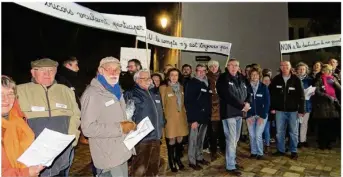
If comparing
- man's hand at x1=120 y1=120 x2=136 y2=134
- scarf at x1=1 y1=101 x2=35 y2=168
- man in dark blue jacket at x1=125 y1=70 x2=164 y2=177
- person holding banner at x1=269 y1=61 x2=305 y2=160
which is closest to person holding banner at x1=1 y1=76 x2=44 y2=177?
scarf at x1=1 y1=101 x2=35 y2=168

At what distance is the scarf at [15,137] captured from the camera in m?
2.68

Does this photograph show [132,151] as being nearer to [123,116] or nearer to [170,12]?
[123,116]

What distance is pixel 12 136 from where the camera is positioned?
8.88 feet

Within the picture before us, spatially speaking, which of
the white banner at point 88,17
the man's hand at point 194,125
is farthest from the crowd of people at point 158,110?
the white banner at point 88,17

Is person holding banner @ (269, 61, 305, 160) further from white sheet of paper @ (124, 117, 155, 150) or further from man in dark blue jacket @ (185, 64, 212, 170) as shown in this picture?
white sheet of paper @ (124, 117, 155, 150)

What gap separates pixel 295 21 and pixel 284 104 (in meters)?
31.7

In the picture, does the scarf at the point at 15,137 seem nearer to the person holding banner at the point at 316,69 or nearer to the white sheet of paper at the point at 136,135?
the white sheet of paper at the point at 136,135

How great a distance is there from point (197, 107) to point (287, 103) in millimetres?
2161

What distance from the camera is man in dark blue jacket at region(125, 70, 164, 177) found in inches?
174

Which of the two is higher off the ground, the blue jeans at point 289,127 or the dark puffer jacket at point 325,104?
the dark puffer jacket at point 325,104

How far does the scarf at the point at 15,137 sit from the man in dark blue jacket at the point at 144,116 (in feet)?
5.66

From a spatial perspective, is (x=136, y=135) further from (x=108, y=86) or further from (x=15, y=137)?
(x=15, y=137)

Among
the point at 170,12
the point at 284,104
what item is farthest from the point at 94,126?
the point at 170,12

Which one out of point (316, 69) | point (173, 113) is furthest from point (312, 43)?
point (173, 113)
